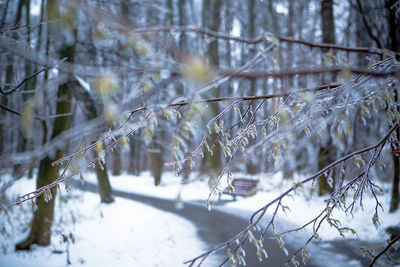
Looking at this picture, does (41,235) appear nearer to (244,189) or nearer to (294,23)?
(244,189)

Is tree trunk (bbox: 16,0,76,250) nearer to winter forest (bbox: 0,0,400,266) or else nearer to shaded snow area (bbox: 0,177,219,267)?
winter forest (bbox: 0,0,400,266)

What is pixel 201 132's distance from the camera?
271cm

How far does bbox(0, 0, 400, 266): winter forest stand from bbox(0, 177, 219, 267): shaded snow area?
0.05 meters

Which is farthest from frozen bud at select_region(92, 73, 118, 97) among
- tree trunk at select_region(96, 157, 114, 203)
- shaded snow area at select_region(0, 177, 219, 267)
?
tree trunk at select_region(96, 157, 114, 203)

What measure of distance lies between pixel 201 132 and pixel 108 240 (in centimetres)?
549

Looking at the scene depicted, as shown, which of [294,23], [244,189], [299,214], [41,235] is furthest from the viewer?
[294,23]

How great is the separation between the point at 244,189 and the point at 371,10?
272 inches

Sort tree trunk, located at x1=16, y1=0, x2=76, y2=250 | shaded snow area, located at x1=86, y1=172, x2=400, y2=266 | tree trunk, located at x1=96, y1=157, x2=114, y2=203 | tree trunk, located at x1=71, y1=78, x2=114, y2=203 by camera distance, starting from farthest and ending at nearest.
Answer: tree trunk, located at x1=96, y1=157, x2=114, y2=203, tree trunk, located at x1=71, y1=78, x2=114, y2=203, tree trunk, located at x1=16, y1=0, x2=76, y2=250, shaded snow area, located at x1=86, y1=172, x2=400, y2=266

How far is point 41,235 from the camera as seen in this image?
596 centimetres

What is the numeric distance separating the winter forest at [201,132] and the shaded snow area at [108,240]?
0.05 metres

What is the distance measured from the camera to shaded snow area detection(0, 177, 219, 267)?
550 cm

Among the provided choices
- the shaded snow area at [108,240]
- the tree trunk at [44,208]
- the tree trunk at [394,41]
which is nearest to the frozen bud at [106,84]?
the shaded snow area at [108,240]

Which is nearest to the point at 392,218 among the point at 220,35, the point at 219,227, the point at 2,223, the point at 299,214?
the point at 299,214

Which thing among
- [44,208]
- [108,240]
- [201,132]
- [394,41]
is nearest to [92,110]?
[44,208]
